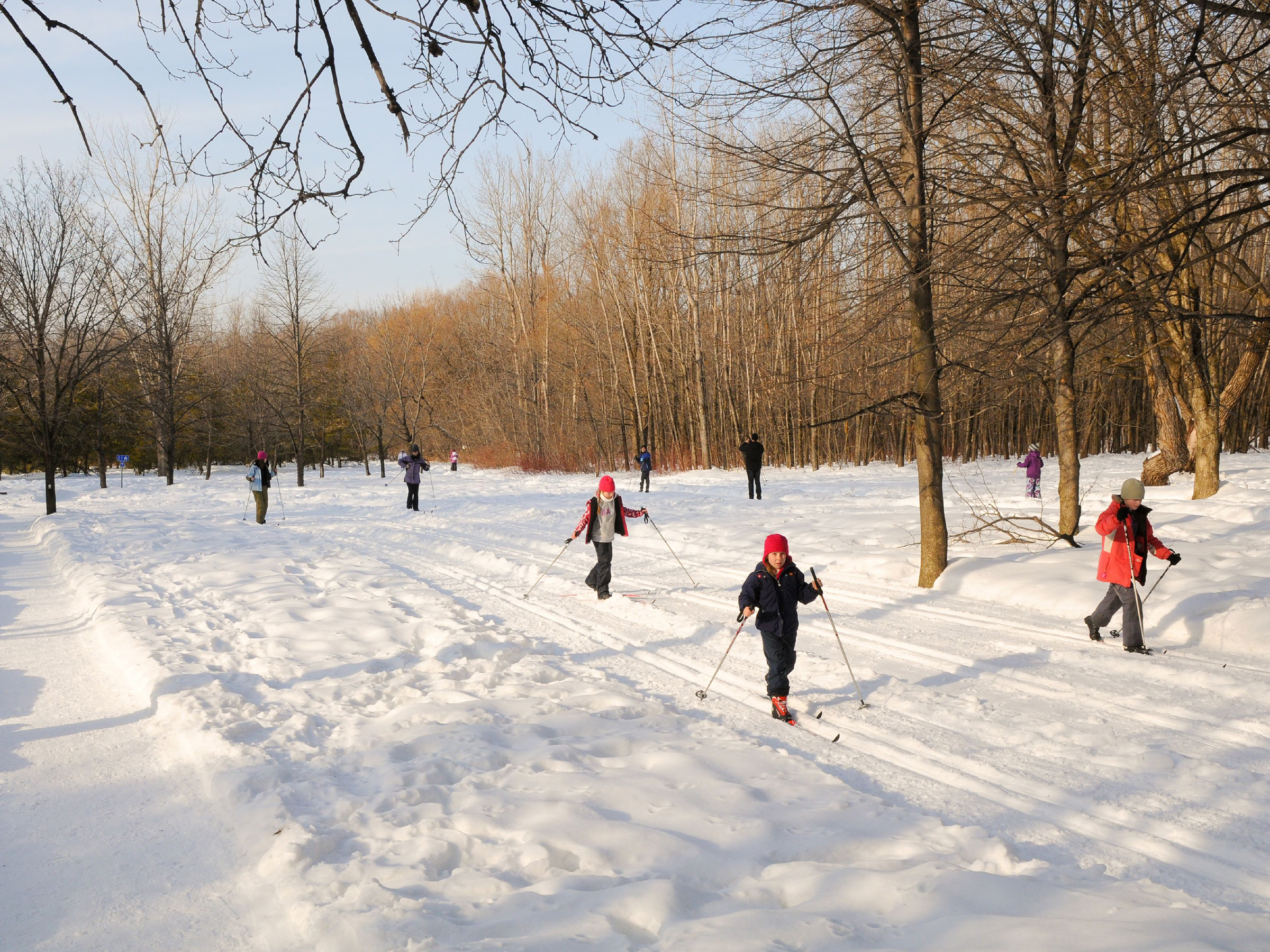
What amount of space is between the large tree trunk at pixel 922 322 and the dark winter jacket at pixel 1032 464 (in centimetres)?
1080

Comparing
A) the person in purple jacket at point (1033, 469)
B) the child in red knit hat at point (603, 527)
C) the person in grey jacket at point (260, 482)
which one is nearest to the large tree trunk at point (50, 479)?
the person in grey jacket at point (260, 482)

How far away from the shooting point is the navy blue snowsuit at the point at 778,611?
20.3ft

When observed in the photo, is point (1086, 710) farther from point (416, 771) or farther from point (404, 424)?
point (404, 424)

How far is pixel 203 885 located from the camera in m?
3.61

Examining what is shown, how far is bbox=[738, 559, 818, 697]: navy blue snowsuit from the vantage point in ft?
20.3

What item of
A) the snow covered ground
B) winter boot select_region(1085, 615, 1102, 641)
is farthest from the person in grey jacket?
winter boot select_region(1085, 615, 1102, 641)

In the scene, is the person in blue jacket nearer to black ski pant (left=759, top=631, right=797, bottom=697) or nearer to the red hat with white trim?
the red hat with white trim

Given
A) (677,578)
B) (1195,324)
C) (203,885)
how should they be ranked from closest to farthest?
(203,885) < (677,578) < (1195,324)

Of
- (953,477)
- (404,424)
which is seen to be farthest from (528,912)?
(404,424)

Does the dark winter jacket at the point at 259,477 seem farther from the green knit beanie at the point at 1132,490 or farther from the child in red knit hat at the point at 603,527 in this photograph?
the green knit beanie at the point at 1132,490

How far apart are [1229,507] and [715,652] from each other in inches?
481

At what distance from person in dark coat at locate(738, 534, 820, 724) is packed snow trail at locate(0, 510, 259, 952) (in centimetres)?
380

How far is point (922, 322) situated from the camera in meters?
9.87

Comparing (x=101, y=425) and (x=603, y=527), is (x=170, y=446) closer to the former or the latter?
(x=101, y=425)
